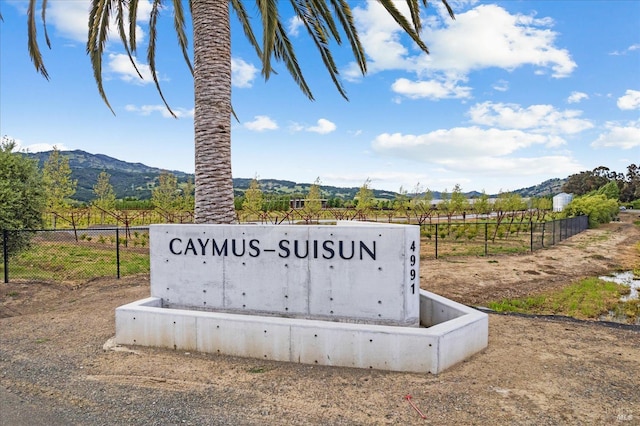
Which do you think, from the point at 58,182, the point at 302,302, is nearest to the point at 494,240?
the point at 302,302

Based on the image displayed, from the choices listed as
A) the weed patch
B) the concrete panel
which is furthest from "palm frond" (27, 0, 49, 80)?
the weed patch

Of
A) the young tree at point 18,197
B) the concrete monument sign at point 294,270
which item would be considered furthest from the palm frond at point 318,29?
the young tree at point 18,197

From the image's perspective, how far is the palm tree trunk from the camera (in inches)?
306

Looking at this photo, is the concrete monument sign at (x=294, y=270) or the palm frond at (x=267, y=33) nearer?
the concrete monument sign at (x=294, y=270)

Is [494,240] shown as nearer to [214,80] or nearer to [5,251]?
[214,80]

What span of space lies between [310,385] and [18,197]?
450 inches

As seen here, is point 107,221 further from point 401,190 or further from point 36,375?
point 36,375

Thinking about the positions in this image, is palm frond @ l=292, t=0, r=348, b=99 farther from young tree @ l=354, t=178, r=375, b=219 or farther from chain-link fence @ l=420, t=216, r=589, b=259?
young tree @ l=354, t=178, r=375, b=219

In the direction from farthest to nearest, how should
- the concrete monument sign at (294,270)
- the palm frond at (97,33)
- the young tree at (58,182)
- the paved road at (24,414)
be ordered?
the young tree at (58,182) → the palm frond at (97,33) → the concrete monument sign at (294,270) → the paved road at (24,414)

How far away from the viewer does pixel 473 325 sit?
5.89 m

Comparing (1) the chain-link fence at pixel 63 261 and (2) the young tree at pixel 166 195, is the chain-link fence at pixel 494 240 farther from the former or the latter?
(2) the young tree at pixel 166 195

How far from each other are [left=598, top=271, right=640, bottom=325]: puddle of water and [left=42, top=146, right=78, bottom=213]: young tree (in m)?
28.1

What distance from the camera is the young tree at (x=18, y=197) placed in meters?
11.9

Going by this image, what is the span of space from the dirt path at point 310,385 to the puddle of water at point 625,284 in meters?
1.97
